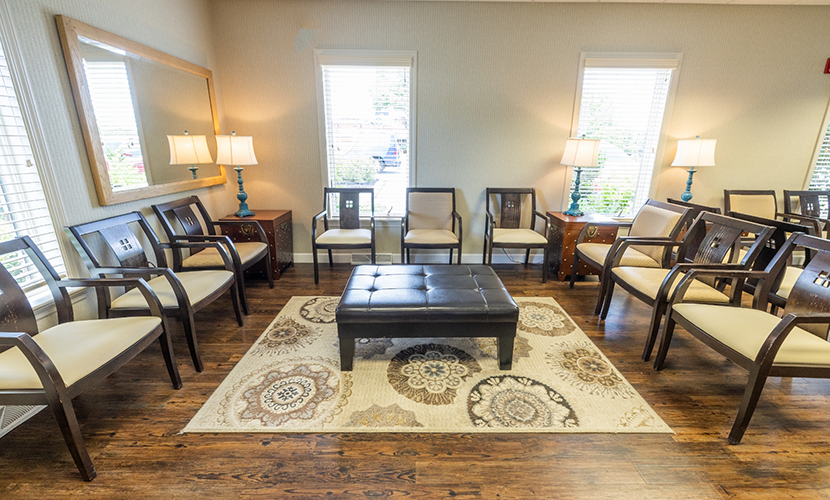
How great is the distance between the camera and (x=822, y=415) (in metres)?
1.79

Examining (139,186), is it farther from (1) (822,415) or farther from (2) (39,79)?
(1) (822,415)

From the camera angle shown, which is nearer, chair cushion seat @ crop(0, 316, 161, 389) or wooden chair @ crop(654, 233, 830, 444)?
chair cushion seat @ crop(0, 316, 161, 389)

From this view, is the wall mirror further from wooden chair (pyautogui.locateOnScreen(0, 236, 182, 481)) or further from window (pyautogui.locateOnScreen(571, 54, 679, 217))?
window (pyautogui.locateOnScreen(571, 54, 679, 217))

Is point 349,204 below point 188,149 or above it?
below

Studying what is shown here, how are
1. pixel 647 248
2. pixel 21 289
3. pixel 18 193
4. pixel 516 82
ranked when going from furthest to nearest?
pixel 516 82 < pixel 647 248 < pixel 18 193 < pixel 21 289

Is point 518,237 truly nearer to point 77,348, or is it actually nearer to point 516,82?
point 516,82

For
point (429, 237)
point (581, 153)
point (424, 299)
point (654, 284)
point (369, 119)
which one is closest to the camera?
point (424, 299)

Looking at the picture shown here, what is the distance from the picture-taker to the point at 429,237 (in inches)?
139

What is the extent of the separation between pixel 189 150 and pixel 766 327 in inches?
166

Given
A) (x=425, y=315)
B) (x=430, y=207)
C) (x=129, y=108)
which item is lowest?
(x=425, y=315)

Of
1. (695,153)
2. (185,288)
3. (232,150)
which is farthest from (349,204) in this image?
(695,153)

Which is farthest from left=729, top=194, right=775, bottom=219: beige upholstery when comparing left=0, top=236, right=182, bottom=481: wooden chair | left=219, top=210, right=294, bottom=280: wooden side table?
left=0, top=236, right=182, bottom=481: wooden chair

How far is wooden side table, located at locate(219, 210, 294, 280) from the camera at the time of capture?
336 cm

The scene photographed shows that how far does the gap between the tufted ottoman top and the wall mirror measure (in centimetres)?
175
